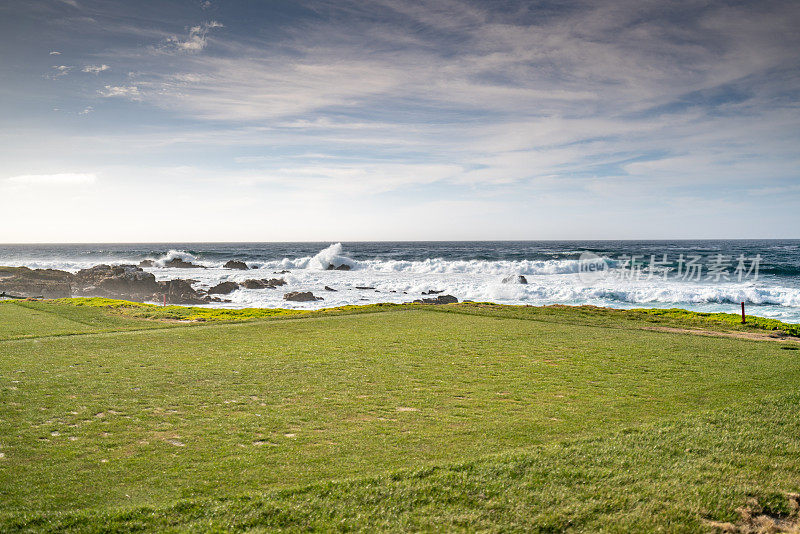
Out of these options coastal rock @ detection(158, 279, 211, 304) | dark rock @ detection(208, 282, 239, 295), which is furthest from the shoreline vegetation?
dark rock @ detection(208, 282, 239, 295)

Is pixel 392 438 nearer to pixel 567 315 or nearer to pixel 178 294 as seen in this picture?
pixel 567 315

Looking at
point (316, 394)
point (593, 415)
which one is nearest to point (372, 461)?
point (316, 394)

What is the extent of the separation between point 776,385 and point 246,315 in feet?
60.4

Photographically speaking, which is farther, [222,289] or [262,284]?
[262,284]

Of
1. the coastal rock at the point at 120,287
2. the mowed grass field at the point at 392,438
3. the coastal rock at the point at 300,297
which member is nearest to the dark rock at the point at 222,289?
the coastal rock at the point at 120,287

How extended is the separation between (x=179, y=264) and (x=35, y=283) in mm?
41553

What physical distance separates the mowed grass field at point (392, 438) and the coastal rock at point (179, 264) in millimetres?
70385

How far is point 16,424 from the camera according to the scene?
5.69m

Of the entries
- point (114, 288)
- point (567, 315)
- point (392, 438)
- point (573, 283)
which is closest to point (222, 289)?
point (114, 288)

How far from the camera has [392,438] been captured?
542cm

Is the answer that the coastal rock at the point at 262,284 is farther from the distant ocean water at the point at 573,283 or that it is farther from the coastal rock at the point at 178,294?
the coastal rock at the point at 178,294

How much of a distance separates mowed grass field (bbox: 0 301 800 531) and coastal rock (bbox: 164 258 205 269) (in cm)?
7039

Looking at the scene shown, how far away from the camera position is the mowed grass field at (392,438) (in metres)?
4.02

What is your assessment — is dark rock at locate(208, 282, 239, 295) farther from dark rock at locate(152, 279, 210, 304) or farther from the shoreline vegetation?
the shoreline vegetation
